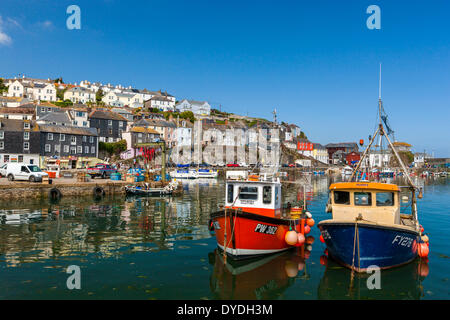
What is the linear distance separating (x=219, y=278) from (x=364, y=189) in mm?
8286

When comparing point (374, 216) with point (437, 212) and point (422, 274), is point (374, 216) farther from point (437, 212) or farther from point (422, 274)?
point (437, 212)

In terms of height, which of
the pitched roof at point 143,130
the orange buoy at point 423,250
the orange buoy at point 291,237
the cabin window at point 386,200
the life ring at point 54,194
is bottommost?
→ the orange buoy at point 423,250

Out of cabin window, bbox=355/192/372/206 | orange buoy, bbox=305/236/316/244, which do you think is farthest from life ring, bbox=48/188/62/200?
cabin window, bbox=355/192/372/206

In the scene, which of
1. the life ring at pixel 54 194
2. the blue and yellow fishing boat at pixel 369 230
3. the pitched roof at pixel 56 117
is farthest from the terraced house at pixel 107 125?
the blue and yellow fishing boat at pixel 369 230

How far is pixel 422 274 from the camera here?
1476 centimetres

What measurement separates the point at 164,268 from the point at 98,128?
8810cm

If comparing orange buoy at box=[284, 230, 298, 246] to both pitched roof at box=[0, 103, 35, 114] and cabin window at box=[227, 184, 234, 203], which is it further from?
pitched roof at box=[0, 103, 35, 114]

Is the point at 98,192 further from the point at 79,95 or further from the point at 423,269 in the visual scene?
the point at 79,95

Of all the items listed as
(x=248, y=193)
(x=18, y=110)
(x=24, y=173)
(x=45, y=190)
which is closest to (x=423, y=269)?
(x=248, y=193)

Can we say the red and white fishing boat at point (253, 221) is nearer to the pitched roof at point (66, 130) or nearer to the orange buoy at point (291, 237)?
the orange buoy at point (291, 237)

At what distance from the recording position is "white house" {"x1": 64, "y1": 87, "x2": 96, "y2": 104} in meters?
134

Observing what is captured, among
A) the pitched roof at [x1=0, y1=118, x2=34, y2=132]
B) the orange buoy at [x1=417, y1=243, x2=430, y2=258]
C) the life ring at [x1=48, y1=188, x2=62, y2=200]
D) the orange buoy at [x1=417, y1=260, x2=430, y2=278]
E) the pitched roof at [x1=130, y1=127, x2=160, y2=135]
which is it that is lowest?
the orange buoy at [x1=417, y1=260, x2=430, y2=278]

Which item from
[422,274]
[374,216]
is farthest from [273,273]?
[422,274]

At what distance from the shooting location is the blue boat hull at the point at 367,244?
44.2ft
